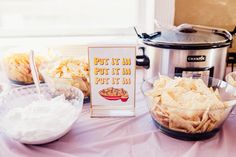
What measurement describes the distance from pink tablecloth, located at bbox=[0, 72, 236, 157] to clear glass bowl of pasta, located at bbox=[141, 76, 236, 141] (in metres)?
0.02

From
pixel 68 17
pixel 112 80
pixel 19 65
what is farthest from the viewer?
pixel 68 17

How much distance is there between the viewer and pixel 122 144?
1.94 ft

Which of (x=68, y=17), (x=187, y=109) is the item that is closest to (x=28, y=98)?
(x=187, y=109)

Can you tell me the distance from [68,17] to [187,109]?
0.86 m

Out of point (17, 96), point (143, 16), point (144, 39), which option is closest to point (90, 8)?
point (143, 16)

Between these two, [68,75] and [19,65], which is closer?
[68,75]

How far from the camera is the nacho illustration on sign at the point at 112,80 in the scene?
66 cm

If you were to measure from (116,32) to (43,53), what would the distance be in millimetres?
420

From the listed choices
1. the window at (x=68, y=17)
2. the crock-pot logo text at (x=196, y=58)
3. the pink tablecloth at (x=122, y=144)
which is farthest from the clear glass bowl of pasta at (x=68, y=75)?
the window at (x=68, y=17)

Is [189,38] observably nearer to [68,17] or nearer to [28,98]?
[28,98]

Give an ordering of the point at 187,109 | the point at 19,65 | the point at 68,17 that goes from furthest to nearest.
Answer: the point at 68,17 < the point at 19,65 < the point at 187,109

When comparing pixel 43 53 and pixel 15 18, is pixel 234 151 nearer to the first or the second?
pixel 43 53

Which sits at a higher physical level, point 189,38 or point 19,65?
point 189,38

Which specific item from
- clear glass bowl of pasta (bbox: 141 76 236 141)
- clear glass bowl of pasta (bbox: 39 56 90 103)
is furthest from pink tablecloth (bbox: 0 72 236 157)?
clear glass bowl of pasta (bbox: 39 56 90 103)
